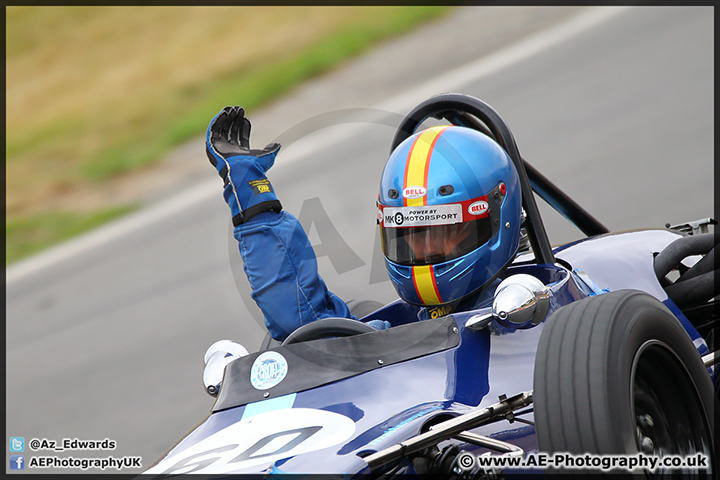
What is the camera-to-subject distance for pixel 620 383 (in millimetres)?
2104

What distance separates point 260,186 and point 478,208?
0.93 meters

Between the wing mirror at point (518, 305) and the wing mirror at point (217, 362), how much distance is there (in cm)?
91

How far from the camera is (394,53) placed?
10.9m

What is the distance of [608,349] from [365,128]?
144 cm

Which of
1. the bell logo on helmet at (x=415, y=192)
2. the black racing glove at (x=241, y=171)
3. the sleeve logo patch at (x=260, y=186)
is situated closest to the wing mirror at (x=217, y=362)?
the black racing glove at (x=241, y=171)

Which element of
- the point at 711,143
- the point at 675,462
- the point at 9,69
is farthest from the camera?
the point at 9,69

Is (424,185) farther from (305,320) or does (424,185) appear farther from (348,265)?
(305,320)

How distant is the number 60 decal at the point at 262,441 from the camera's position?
7.32 ft

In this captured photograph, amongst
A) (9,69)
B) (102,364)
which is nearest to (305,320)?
(102,364)

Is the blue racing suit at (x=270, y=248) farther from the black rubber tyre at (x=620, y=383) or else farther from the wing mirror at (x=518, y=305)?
the black rubber tyre at (x=620, y=383)

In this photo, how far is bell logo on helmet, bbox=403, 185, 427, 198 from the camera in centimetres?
294

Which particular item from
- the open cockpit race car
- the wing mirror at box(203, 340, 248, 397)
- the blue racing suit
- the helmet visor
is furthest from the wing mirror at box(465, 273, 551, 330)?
the wing mirror at box(203, 340, 248, 397)

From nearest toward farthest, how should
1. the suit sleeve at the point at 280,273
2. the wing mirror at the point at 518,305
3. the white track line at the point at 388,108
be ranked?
the wing mirror at the point at 518,305 → the suit sleeve at the point at 280,273 → the white track line at the point at 388,108

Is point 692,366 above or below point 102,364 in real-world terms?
below
